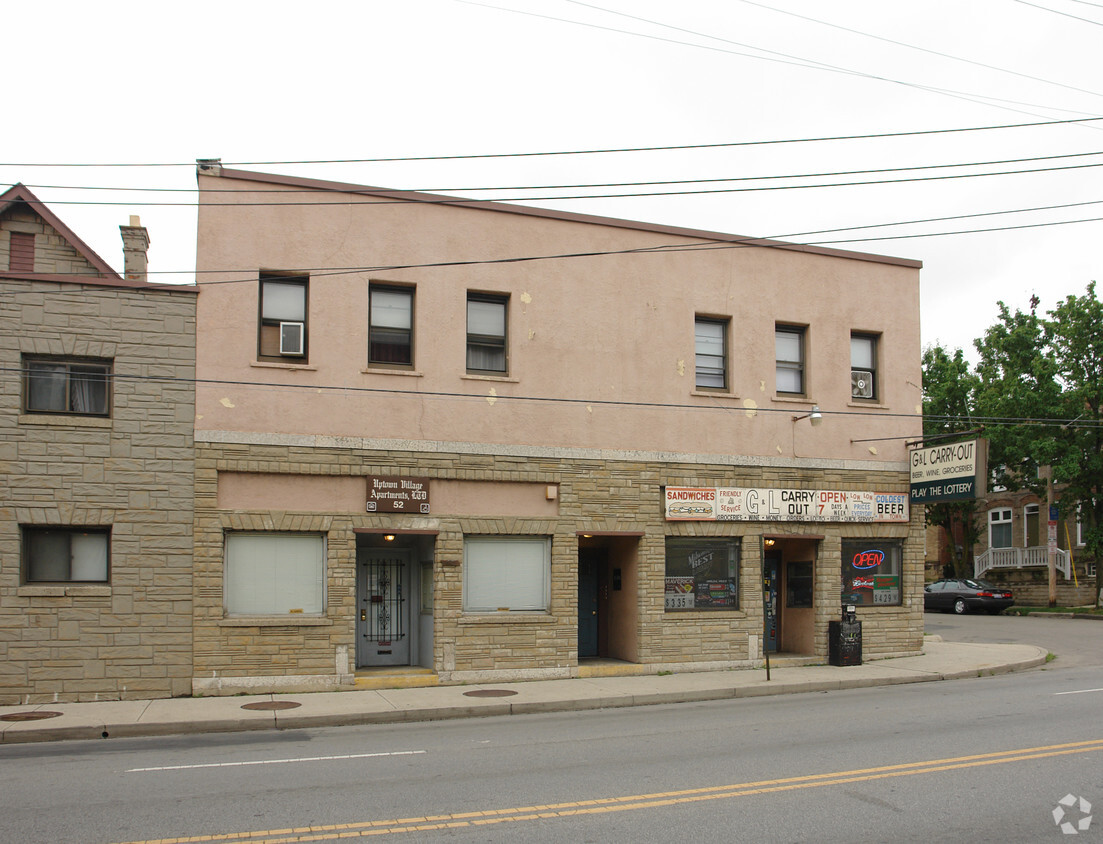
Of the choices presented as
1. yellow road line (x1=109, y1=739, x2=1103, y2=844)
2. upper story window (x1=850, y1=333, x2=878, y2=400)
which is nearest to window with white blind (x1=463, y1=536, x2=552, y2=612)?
upper story window (x1=850, y1=333, x2=878, y2=400)

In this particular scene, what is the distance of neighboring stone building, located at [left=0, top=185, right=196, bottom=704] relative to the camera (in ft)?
49.3

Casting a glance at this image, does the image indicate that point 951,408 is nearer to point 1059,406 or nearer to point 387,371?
point 1059,406

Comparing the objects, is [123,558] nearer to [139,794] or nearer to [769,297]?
[139,794]

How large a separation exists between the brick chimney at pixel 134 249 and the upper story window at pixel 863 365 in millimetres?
13693

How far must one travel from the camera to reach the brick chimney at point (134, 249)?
54.2 ft

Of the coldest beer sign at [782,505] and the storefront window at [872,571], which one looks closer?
the coldest beer sign at [782,505]

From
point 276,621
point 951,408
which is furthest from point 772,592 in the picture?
point 951,408

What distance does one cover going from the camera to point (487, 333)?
59.3 ft

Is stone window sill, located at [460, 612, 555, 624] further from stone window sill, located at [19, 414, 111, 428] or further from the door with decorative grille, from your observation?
stone window sill, located at [19, 414, 111, 428]

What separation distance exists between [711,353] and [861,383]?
3.58 metres

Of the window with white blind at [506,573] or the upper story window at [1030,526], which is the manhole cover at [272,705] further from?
the upper story window at [1030,526]

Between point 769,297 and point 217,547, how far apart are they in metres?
11.3

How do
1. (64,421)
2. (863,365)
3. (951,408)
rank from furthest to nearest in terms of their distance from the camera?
(951,408), (863,365), (64,421)

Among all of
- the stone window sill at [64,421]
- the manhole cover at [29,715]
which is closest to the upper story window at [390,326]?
the stone window sill at [64,421]
